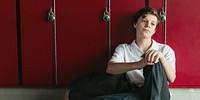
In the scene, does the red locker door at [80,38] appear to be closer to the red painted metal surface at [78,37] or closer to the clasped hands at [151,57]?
the red painted metal surface at [78,37]

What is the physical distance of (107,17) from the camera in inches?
91.7

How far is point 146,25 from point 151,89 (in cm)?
45

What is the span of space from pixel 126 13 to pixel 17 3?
81 centimetres

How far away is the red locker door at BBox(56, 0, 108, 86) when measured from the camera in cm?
237

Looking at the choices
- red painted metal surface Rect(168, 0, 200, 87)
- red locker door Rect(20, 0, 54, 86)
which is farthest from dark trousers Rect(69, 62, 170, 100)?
red painted metal surface Rect(168, 0, 200, 87)

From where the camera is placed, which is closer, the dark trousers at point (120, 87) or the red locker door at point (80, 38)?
the dark trousers at point (120, 87)

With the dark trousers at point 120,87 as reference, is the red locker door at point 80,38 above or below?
above

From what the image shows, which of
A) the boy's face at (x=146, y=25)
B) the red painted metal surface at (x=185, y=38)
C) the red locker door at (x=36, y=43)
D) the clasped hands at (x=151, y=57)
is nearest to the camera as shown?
the clasped hands at (x=151, y=57)

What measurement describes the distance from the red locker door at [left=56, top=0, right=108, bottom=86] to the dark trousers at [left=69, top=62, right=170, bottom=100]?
0.17m

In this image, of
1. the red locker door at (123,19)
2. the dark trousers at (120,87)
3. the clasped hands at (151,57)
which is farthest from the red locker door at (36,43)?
the clasped hands at (151,57)

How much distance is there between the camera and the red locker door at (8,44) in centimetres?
243

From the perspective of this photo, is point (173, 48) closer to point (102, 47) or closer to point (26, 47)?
point (102, 47)

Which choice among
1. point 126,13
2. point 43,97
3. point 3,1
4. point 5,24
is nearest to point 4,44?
point 5,24

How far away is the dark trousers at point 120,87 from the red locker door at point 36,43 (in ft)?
1.07
